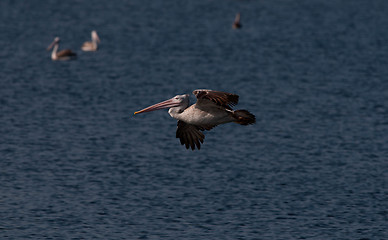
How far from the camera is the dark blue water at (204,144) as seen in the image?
82.5 ft

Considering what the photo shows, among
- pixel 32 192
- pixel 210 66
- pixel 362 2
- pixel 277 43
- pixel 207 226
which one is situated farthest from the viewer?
pixel 362 2

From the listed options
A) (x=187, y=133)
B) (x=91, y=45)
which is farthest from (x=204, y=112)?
(x=91, y=45)

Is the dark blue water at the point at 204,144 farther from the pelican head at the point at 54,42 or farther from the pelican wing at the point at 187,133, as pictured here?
the pelican wing at the point at 187,133

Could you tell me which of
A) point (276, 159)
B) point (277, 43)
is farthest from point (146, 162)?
point (277, 43)

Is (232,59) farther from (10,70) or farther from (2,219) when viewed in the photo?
(2,219)

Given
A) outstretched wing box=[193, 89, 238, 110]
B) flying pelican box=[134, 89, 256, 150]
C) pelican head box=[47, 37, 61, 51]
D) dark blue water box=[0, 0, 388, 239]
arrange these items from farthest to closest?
1. pelican head box=[47, 37, 61, 51]
2. dark blue water box=[0, 0, 388, 239]
3. flying pelican box=[134, 89, 256, 150]
4. outstretched wing box=[193, 89, 238, 110]

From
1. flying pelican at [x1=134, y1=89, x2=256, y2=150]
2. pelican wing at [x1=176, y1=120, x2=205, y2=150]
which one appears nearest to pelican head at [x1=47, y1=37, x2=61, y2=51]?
pelican wing at [x1=176, y1=120, x2=205, y2=150]

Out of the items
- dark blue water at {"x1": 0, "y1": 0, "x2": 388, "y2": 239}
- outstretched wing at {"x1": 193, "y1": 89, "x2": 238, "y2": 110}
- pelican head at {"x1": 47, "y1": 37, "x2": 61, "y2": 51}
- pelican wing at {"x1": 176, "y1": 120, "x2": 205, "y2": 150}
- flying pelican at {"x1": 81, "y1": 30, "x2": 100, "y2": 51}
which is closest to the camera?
outstretched wing at {"x1": 193, "y1": 89, "x2": 238, "y2": 110}

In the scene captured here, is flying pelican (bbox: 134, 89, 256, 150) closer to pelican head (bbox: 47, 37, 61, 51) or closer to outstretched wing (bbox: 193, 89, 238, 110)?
outstretched wing (bbox: 193, 89, 238, 110)

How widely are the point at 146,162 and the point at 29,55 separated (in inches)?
829

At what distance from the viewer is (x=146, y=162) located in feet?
99.6

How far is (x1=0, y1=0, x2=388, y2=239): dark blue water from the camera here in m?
25.2

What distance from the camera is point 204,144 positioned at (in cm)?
3309

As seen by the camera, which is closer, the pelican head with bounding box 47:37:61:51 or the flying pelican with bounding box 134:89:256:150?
the flying pelican with bounding box 134:89:256:150
